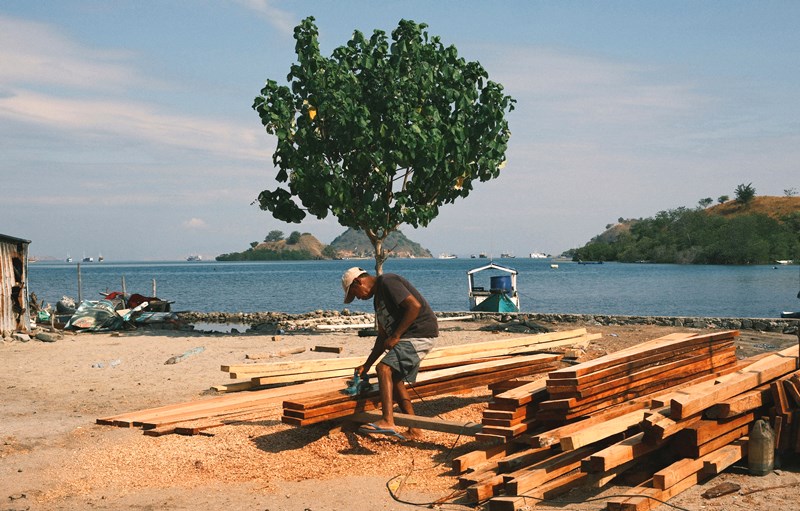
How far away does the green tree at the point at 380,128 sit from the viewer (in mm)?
20016

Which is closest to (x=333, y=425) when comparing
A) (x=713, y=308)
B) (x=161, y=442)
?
(x=161, y=442)

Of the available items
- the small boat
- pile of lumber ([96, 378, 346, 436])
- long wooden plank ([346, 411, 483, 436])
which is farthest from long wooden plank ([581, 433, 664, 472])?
the small boat

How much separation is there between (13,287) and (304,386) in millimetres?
14819

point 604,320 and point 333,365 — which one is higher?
point 333,365

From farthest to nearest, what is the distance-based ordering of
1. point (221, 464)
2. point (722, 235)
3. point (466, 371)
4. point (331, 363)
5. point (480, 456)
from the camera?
point (722, 235) < point (331, 363) < point (466, 371) < point (221, 464) < point (480, 456)

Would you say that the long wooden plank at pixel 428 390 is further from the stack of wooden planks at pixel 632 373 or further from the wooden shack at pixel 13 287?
the wooden shack at pixel 13 287

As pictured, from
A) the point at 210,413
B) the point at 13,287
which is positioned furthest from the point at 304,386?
the point at 13,287

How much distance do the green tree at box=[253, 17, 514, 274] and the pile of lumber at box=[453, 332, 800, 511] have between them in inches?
512

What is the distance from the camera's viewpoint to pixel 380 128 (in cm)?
1994

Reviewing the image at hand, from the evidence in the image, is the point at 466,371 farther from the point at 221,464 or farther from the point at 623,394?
the point at 221,464

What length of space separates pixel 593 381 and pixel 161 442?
4727mm

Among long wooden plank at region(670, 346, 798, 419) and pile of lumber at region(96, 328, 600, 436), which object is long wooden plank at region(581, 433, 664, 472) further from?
pile of lumber at region(96, 328, 600, 436)

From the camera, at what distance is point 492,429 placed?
718cm

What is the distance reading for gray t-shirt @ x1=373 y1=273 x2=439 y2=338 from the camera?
805cm
